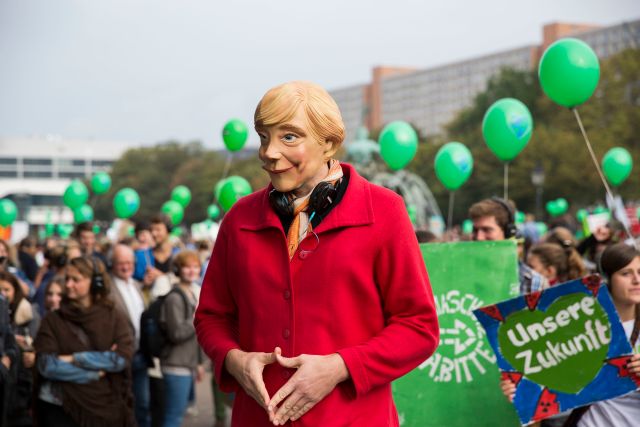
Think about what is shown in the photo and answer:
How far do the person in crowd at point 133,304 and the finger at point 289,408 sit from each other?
4938 millimetres

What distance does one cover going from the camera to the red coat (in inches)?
102

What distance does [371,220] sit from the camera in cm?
264

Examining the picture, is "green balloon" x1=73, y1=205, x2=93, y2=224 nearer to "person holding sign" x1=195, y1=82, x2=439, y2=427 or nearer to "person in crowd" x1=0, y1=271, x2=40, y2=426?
"person in crowd" x1=0, y1=271, x2=40, y2=426

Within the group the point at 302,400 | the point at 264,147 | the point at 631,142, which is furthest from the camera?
the point at 631,142

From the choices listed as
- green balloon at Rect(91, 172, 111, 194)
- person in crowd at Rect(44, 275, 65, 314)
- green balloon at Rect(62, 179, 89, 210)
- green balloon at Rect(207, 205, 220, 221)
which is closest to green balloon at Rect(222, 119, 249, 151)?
person in crowd at Rect(44, 275, 65, 314)

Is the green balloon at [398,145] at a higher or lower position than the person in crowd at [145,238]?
higher

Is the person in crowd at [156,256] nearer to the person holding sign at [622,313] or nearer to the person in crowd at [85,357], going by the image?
the person in crowd at [85,357]

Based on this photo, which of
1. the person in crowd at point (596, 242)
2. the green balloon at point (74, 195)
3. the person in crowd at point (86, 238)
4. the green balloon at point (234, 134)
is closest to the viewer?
the person in crowd at point (596, 242)

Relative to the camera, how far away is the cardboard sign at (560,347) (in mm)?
4004

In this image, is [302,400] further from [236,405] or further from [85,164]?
[85,164]

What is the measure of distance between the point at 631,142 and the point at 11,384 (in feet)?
132

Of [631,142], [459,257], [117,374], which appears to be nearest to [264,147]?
[459,257]

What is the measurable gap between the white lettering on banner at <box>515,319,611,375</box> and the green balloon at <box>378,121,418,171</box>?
27.8 feet

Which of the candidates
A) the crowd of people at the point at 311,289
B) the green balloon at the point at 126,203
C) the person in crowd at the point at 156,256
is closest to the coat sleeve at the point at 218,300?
the crowd of people at the point at 311,289
